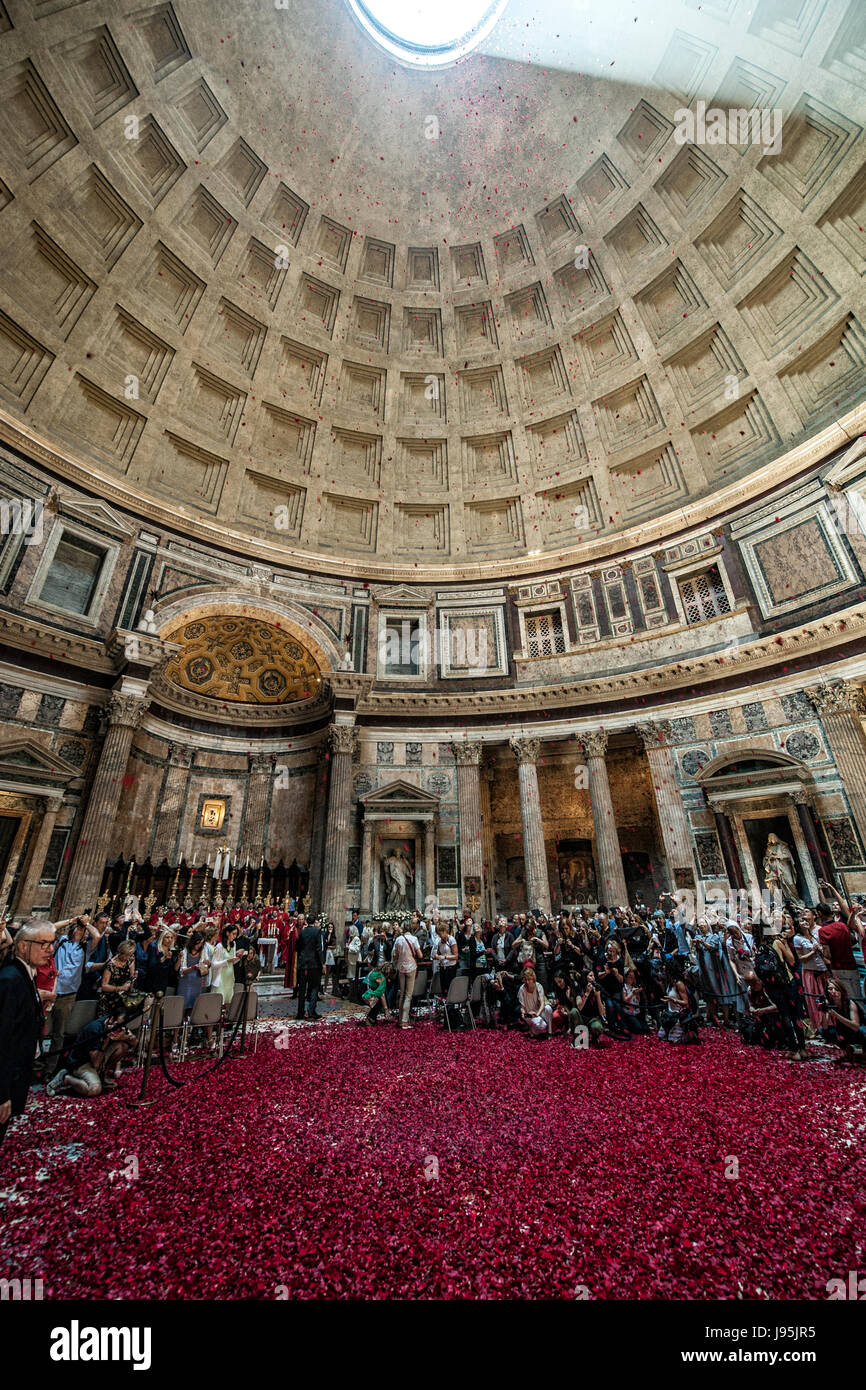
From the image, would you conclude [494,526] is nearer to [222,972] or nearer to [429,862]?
[429,862]

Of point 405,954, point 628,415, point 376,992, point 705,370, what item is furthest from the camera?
point 628,415

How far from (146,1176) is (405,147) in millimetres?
34435

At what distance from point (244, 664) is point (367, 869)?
10.2 meters

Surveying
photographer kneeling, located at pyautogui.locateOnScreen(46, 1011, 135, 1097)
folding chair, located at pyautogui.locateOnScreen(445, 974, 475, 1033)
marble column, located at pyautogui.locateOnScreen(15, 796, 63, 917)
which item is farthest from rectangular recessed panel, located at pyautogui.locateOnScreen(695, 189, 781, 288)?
marble column, located at pyautogui.locateOnScreen(15, 796, 63, 917)

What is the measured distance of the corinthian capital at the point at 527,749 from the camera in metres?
20.9

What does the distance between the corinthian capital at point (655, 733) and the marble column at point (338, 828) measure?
1073cm

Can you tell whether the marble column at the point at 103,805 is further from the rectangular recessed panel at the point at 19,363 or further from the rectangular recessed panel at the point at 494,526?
the rectangular recessed panel at the point at 494,526

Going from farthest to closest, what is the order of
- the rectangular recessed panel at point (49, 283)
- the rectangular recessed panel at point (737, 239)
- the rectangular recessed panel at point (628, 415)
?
the rectangular recessed panel at point (628, 415) → the rectangular recessed panel at point (737, 239) → the rectangular recessed panel at point (49, 283)

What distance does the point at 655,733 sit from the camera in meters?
19.4

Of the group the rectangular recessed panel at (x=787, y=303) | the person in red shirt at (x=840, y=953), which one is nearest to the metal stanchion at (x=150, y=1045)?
the person in red shirt at (x=840, y=953)

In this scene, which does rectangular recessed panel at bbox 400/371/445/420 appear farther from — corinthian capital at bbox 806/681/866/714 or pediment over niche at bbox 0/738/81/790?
pediment over niche at bbox 0/738/81/790

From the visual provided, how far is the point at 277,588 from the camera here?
2209cm

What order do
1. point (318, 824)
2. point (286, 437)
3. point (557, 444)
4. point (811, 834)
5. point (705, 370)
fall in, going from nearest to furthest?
point (811, 834)
point (318, 824)
point (705, 370)
point (286, 437)
point (557, 444)

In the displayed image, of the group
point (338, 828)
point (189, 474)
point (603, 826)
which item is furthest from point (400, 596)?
point (603, 826)
